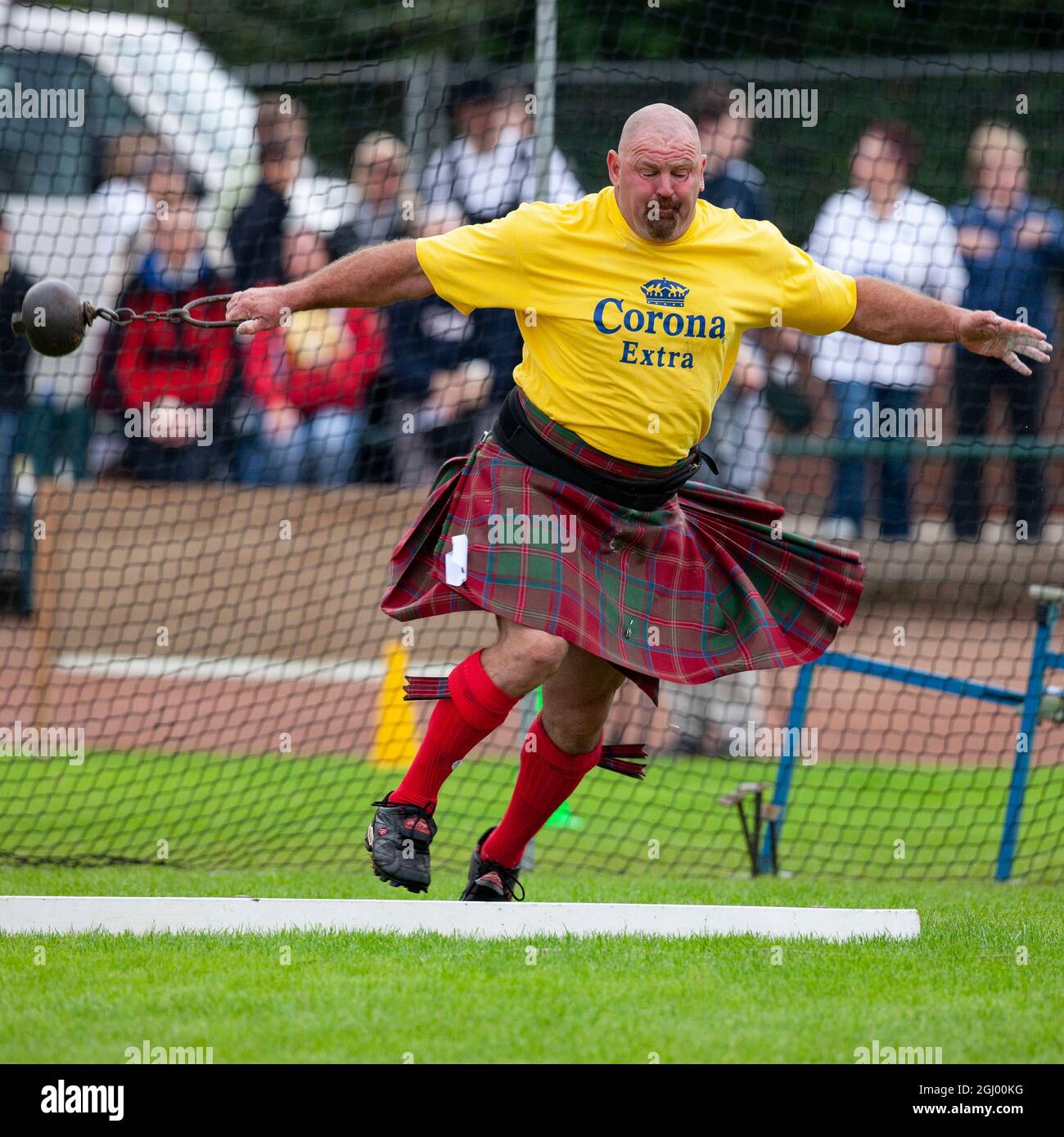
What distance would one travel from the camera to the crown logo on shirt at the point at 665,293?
140 inches

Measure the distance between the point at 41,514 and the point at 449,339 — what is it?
1867 millimetres

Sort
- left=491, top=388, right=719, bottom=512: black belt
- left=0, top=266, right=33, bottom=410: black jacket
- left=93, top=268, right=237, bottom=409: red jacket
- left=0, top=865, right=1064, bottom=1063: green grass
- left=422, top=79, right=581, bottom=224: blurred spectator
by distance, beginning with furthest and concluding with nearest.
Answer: left=0, top=266, right=33, bottom=410: black jacket
left=93, top=268, right=237, bottom=409: red jacket
left=422, top=79, right=581, bottom=224: blurred spectator
left=491, top=388, right=719, bottom=512: black belt
left=0, top=865, right=1064, bottom=1063: green grass

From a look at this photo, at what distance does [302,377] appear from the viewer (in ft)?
25.7

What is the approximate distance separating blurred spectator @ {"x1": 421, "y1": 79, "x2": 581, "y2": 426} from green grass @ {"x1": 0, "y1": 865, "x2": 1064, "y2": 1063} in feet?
10.9

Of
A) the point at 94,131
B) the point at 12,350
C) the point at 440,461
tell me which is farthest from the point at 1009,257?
the point at 94,131

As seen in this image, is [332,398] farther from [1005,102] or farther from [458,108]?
[1005,102]

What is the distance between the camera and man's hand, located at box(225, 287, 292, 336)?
3.42m

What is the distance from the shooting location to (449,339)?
7.14 m

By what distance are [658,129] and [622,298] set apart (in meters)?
0.36

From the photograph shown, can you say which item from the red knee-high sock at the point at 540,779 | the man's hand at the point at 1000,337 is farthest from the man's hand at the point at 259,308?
the man's hand at the point at 1000,337

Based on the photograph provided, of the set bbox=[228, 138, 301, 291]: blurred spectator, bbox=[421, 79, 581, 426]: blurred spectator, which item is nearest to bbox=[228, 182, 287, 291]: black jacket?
bbox=[228, 138, 301, 291]: blurred spectator

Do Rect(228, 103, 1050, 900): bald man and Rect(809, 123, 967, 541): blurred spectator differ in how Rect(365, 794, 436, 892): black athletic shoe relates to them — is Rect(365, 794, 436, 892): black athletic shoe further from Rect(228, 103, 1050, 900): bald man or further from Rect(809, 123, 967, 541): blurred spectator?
Rect(809, 123, 967, 541): blurred spectator

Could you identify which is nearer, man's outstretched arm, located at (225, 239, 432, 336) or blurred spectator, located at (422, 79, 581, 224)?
man's outstretched arm, located at (225, 239, 432, 336)

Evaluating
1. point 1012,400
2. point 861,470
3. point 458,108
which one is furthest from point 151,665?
point 1012,400
